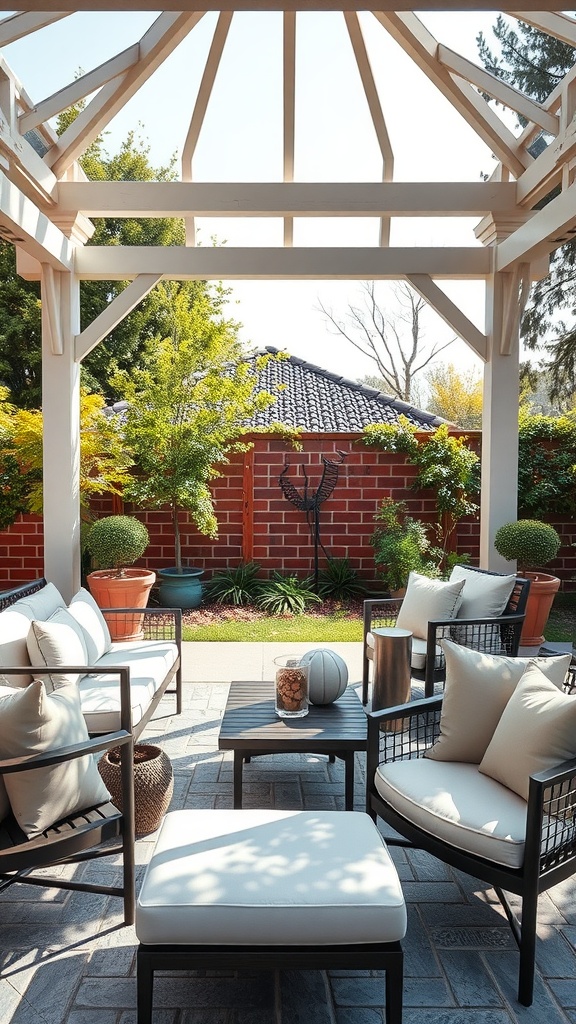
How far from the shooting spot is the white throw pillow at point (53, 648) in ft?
10.4

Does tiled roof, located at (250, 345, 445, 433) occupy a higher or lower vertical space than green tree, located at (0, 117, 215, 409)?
lower

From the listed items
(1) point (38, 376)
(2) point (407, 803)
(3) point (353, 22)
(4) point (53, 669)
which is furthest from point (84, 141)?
(1) point (38, 376)

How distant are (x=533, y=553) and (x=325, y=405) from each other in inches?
229

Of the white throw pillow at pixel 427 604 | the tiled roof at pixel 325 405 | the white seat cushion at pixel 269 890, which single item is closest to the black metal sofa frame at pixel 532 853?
the white seat cushion at pixel 269 890

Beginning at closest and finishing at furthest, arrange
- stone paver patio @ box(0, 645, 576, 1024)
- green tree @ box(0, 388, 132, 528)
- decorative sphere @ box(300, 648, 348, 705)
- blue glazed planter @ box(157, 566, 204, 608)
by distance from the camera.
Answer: stone paver patio @ box(0, 645, 576, 1024) < decorative sphere @ box(300, 648, 348, 705) < green tree @ box(0, 388, 132, 528) < blue glazed planter @ box(157, 566, 204, 608)

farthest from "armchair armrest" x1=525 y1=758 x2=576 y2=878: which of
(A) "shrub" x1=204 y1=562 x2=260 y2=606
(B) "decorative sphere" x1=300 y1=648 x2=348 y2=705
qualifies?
(A) "shrub" x1=204 y1=562 x2=260 y2=606

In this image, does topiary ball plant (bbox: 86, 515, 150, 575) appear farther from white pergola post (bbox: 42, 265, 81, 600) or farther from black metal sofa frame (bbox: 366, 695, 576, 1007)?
black metal sofa frame (bbox: 366, 695, 576, 1007)

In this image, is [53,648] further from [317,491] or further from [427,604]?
[317,491]

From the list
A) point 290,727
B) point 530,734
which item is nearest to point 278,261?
point 290,727

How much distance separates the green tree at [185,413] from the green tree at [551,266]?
480 cm

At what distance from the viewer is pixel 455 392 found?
68.1 feet

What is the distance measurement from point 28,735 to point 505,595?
2.99 meters

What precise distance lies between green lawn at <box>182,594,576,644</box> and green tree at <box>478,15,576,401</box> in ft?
12.8

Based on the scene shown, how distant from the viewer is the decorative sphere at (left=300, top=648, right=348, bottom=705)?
349 cm
